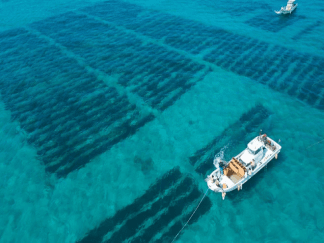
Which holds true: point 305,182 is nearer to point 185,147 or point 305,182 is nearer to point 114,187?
point 185,147

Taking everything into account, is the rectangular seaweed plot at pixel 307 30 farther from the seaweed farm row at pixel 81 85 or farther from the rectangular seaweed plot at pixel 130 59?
the seaweed farm row at pixel 81 85

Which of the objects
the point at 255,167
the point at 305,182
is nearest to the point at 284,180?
the point at 305,182

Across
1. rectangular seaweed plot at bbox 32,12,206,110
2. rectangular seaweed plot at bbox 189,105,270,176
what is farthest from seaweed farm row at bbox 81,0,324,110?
rectangular seaweed plot at bbox 189,105,270,176

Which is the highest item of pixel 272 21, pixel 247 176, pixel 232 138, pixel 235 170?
pixel 272 21

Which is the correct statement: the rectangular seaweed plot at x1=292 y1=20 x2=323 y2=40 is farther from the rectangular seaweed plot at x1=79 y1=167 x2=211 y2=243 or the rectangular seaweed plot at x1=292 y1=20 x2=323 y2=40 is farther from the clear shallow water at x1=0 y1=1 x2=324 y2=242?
the rectangular seaweed plot at x1=79 y1=167 x2=211 y2=243

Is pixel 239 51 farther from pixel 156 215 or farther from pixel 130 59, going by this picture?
pixel 156 215

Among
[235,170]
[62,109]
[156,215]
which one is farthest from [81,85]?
[235,170]

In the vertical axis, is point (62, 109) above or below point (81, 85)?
below
